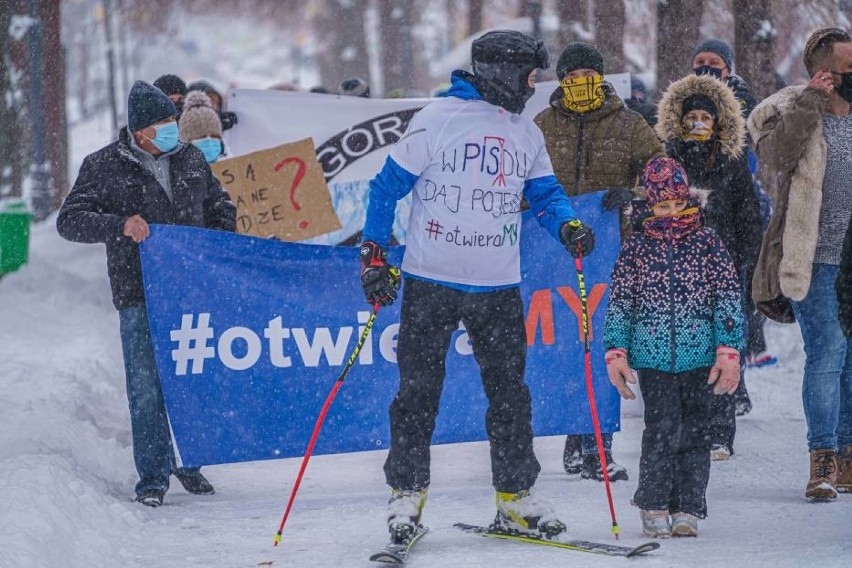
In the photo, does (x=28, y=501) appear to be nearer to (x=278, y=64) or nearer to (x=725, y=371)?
(x=725, y=371)

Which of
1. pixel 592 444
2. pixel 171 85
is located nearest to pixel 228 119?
pixel 171 85

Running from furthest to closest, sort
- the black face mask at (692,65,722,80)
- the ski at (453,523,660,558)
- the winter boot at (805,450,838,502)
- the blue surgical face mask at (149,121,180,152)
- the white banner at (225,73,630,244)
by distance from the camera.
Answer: the white banner at (225,73,630,244) → the black face mask at (692,65,722,80) → the blue surgical face mask at (149,121,180,152) → the winter boot at (805,450,838,502) → the ski at (453,523,660,558)

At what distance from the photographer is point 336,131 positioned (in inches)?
429

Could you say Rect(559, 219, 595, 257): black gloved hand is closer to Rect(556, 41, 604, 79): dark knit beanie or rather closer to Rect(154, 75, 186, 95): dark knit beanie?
Rect(556, 41, 604, 79): dark knit beanie

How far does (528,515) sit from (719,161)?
259 cm

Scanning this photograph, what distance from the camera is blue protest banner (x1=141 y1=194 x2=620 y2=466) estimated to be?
642 cm

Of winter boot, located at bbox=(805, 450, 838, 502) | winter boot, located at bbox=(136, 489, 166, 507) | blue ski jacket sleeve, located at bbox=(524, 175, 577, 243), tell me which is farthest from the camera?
winter boot, located at bbox=(136, 489, 166, 507)

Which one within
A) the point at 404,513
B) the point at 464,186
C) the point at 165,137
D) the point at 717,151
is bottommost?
the point at 404,513

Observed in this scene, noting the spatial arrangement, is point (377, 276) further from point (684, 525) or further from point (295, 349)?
point (684, 525)

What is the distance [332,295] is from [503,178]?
155 cm

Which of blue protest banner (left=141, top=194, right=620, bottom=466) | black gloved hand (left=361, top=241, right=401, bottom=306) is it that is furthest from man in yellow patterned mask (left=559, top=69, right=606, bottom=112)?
black gloved hand (left=361, top=241, right=401, bottom=306)

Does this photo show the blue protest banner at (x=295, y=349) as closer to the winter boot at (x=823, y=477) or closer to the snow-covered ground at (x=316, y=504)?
the snow-covered ground at (x=316, y=504)

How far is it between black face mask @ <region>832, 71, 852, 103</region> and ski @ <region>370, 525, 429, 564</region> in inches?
113

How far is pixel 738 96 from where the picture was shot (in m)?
8.22
